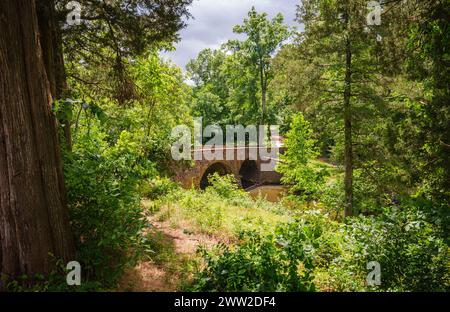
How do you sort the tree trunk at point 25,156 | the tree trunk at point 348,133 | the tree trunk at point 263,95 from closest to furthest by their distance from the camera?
the tree trunk at point 25,156
the tree trunk at point 348,133
the tree trunk at point 263,95

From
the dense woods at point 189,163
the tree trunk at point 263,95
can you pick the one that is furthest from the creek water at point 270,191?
the dense woods at point 189,163

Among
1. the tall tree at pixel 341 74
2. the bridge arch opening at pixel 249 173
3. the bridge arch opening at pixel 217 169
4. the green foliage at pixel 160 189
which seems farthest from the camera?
the bridge arch opening at pixel 249 173

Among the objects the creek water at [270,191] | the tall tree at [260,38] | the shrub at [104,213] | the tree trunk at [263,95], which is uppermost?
the tall tree at [260,38]

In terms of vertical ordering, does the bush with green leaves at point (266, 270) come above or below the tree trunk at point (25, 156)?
below

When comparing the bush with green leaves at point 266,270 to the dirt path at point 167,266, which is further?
the dirt path at point 167,266

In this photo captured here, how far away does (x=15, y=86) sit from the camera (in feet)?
13.1

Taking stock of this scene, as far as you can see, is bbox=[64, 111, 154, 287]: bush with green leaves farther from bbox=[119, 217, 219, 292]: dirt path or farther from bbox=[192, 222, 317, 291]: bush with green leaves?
bbox=[192, 222, 317, 291]: bush with green leaves

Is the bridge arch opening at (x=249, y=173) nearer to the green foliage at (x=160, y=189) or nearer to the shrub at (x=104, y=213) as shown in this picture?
the green foliage at (x=160, y=189)

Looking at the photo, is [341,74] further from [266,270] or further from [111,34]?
[266,270]

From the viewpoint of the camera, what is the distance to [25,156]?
13.4 feet

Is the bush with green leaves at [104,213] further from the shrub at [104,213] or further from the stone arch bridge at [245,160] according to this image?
the stone arch bridge at [245,160]

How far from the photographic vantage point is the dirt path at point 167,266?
493 centimetres

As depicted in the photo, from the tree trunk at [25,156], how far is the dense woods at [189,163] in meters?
0.02

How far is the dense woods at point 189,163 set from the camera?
414 centimetres
